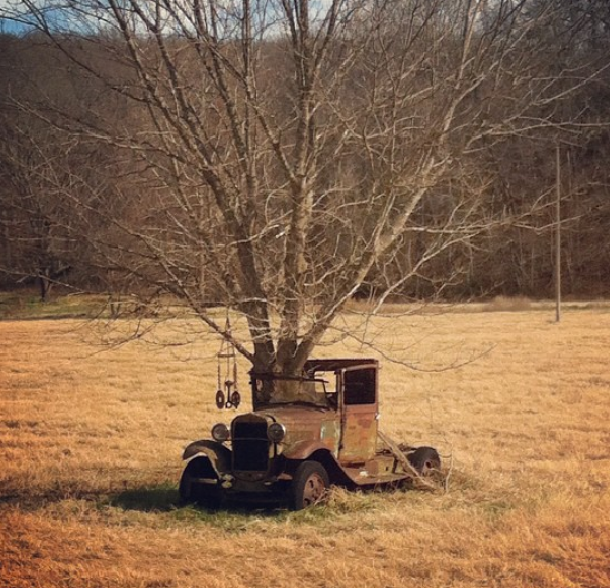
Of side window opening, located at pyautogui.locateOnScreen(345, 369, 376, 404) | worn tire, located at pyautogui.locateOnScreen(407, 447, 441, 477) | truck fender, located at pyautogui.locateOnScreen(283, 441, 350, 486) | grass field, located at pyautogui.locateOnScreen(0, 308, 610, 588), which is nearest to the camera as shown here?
grass field, located at pyautogui.locateOnScreen(0, 308, 610, 588)

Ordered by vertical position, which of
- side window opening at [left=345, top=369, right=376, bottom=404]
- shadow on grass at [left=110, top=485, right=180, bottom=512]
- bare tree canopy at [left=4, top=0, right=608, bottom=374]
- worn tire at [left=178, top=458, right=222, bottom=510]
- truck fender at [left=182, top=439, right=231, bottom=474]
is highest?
bare tree canopy at [left=4, top=0, right=608, bottom=374]

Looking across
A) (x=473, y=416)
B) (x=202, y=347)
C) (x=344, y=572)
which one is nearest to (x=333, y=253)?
(x=344, y=572)

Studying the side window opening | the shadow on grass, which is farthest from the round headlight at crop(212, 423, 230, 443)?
the side window opening

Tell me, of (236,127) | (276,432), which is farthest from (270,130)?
(276,432)

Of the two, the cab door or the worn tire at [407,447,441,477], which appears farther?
the worn tire at [407,447,441,477]

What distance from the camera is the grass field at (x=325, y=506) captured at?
7703 mm

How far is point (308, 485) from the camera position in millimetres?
9859

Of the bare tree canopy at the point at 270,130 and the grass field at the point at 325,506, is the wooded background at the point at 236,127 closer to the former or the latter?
the bare tree canopy at the point at 270,130

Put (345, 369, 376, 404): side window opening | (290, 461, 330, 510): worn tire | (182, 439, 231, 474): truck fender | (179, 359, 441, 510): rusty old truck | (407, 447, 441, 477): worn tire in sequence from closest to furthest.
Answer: (290, 461, 330, 510): worn tire → (179, 359, 441, 510): rusty old truck → (182, 439, 231, 474): truck fender → (345, 369, 376, 404): side window opening → (407, 447, 441, 477): worn tire

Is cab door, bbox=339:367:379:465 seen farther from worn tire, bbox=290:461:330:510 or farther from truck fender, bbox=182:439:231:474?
truck fender, bbox=182:439:231:474

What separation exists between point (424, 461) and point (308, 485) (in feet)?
7.49

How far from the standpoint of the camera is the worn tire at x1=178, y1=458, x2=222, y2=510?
10328mm

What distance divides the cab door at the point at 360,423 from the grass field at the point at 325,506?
54cm

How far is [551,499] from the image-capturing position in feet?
34.5
